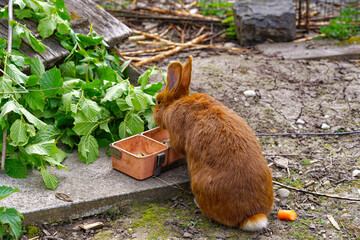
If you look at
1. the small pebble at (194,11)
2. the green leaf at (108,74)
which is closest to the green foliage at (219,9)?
the small pebble at (194,11)

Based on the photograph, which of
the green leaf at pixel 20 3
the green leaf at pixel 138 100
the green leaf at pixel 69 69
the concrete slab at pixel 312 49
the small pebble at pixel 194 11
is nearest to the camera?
the green leaf at pixel 138 100

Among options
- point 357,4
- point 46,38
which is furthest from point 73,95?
point 357,4

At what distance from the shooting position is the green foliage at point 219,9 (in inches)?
324

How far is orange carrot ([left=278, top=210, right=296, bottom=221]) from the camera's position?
11.0 ft

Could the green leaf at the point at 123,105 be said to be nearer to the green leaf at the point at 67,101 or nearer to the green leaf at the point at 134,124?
the green leaf at the point at 134,124

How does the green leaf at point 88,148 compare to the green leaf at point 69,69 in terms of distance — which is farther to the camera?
the green leaf at point 69,69

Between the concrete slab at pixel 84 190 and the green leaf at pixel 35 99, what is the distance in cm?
49

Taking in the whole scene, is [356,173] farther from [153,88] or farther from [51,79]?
[51,79]

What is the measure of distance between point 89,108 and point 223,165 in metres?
1.25

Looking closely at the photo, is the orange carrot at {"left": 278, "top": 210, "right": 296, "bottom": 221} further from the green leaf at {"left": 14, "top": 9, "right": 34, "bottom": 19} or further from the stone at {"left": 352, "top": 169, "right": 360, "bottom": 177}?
the green leaf at {"left": 14, "top": 9, "right": 34, "bottom": 19}

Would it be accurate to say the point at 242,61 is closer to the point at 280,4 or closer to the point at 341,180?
the point at 280,4

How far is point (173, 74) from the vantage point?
3723 mm

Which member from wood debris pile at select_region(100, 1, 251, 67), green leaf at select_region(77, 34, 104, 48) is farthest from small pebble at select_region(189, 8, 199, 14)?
green leaf at select_region(77, 34, 104, 48)

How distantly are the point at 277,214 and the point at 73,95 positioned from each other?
1.88m
